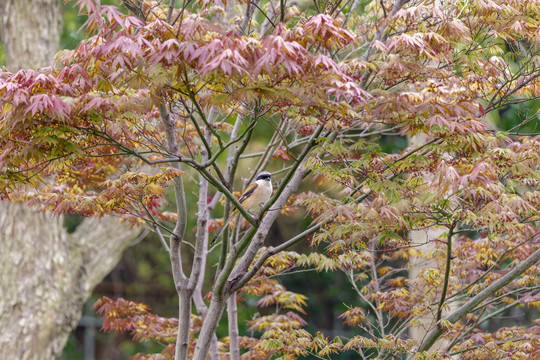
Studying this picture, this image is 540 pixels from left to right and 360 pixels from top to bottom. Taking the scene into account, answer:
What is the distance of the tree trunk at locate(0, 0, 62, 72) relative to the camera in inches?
282

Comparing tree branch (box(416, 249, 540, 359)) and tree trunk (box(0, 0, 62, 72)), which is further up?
tree trunk (box(0, 0, 62, 72))

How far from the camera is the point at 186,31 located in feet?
8.89

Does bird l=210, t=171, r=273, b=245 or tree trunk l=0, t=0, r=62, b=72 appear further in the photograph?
tree trunk l=0, t=0, r=62, b=72

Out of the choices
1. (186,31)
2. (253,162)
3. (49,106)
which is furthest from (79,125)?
(253,162)

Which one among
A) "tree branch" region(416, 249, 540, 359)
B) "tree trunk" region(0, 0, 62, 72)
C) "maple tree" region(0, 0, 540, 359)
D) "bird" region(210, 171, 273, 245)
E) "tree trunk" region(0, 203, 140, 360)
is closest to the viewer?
"maple tree" region(0, 0, 540, 359)

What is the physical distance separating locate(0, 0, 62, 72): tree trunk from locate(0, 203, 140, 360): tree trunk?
1.90 meters

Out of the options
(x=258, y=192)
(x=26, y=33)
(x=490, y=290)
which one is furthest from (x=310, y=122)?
(x=26, y=33)

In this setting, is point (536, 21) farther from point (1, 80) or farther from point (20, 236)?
point (20, 236)

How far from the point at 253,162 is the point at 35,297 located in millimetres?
→ 3484

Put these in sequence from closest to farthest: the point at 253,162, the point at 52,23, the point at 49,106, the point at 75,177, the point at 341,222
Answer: the point at 49,106
the point at 341,222
the point at 75,177
the point at 52,23
the point at 253,162

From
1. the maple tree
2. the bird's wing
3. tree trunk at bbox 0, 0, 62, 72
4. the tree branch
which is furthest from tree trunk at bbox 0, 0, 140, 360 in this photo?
the tree branch

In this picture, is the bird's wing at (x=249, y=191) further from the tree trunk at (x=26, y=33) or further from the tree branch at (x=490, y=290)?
the tree trunk at (x=26, y=33)

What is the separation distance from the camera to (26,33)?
7.18 meters

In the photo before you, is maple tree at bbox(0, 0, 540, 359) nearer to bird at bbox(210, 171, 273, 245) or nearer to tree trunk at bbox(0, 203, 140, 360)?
bird at bbox(210, 171, 273, 245)
